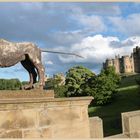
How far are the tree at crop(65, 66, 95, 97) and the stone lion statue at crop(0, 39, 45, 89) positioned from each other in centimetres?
6371

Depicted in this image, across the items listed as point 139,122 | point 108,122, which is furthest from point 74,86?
point 139,122

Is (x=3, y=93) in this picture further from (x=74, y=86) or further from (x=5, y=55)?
(x=74, y=86)

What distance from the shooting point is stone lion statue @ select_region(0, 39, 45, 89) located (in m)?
9.54

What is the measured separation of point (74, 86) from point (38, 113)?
68625mm

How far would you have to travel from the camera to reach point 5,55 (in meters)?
9.52

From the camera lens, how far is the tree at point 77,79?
253ft

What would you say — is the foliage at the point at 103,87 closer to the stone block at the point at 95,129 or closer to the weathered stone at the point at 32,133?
the stone block at the point at 95,129

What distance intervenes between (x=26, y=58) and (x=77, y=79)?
69.3 m

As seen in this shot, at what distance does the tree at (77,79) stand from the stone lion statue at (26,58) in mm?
63715

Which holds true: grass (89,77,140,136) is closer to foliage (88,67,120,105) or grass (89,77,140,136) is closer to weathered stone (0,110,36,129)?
foliage (88,67,120,105)

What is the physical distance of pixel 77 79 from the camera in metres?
79.4

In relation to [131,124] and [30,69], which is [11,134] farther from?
[131,124]

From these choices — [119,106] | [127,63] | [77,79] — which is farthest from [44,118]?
[127,63]

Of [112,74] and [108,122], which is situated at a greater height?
[112,74]
